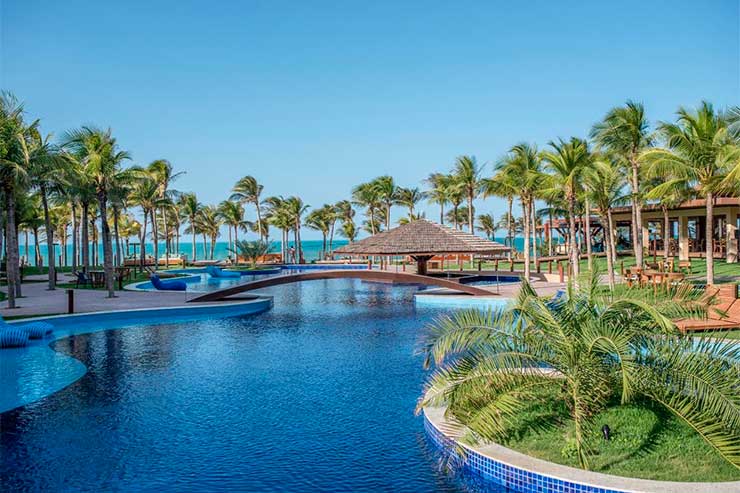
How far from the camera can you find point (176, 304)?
1867 cm

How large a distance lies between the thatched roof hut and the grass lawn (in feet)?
61.2

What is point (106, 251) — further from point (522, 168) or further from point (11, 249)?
point (522, 168)

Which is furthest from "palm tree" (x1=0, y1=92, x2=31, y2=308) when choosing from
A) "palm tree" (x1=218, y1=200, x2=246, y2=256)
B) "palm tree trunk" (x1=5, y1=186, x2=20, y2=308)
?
"palm tree" (x1=218, y1=200, x2=246, y2=256)

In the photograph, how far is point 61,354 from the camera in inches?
475

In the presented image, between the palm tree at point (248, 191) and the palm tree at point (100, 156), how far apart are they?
30.1 meters

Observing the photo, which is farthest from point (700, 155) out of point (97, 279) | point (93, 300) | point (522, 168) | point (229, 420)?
point (97, 279)

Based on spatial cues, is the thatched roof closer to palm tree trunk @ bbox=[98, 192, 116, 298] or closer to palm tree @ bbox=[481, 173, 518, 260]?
palm tree @ bbox=[481, 173, 518, 260]

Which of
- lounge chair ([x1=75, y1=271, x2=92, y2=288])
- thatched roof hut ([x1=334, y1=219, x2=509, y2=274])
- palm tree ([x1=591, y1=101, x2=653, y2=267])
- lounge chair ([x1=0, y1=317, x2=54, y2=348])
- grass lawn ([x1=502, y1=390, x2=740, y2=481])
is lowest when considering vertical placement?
grass lawn ([x1=502, y1=390, x2=740, y2=481])

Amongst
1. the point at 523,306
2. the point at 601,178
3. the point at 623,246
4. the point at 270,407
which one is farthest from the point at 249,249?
the point at 523,306

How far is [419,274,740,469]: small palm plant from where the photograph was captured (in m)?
5.46

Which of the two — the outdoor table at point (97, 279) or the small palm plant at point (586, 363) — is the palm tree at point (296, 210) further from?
the small palm plant at point (586, 363)

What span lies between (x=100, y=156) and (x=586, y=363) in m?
20.6

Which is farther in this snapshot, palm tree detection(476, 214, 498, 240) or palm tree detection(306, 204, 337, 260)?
palm tree detection(476, 214, 498, 240)

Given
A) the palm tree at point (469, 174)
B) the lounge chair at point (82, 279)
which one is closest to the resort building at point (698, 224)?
the palm tree at point (469, 174)
